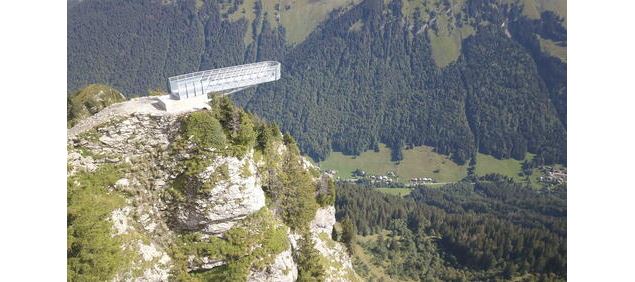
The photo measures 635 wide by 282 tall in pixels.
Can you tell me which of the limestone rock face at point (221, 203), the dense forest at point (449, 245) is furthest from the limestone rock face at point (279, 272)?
the dense forest at point (449, 245)

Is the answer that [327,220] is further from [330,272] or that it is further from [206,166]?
[206,166]

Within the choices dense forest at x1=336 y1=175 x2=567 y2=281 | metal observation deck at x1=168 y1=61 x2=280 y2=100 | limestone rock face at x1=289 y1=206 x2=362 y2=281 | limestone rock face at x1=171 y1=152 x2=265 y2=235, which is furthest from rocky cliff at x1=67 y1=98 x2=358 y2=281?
dense forest at x1=336 y1=175 x2=567 y2=281

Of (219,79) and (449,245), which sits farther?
(449,245)

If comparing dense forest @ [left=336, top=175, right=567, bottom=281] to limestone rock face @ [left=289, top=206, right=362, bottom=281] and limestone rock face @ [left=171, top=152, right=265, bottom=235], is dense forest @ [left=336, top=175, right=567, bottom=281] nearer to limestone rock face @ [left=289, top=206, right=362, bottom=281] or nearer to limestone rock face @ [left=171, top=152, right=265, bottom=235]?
limestone rock face @ [left=289, top=206, right=362, bottom=281]

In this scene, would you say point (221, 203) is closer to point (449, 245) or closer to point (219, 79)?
point (219, 79)

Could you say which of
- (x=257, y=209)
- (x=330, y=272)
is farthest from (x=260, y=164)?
(x=330, y=272)

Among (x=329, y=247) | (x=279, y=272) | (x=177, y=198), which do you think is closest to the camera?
(x=177, y=198)

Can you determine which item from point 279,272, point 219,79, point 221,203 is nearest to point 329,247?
point 279,272

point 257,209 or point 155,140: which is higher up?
point 155,140
